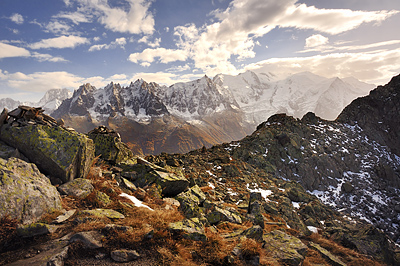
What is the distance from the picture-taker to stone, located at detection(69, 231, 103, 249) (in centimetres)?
549

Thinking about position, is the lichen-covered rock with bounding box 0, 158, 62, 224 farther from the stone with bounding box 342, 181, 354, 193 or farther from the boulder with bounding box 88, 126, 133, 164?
the stone with bounding box 342, 181, 354, 193

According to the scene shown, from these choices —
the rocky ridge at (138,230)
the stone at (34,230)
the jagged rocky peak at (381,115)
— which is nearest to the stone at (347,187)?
the rocky ridge at (138,230)

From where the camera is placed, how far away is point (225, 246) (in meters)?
6.96

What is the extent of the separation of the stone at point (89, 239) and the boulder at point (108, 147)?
905 cm

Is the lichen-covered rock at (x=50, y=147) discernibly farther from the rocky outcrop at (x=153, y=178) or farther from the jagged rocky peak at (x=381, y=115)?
the jagged rocky peak at (x=381, y=115)

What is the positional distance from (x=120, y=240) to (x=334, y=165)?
45413 mm

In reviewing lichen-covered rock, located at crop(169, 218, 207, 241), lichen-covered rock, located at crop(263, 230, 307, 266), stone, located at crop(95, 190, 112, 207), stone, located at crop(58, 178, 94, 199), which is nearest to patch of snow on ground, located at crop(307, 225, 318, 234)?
lichen-covered rock, located at crop(263, 230, 307, 266)

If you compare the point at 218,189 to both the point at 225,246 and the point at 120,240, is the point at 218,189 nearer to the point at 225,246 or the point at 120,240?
the point at 225,246

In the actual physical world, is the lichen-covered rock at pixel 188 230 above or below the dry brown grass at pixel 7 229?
below

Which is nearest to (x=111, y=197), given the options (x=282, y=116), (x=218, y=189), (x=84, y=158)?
(x=84, y=158)

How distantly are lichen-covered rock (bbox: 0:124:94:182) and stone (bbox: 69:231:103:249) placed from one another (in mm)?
4277

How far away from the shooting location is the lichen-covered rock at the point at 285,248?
762cm

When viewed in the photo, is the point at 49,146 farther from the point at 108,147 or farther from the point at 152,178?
the point at 152,178

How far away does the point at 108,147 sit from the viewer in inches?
571
